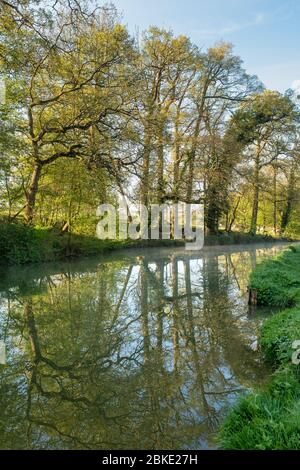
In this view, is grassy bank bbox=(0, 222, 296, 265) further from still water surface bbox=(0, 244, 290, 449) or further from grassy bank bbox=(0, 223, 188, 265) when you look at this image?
still water surface bbox=(0, 244, 290, 449)

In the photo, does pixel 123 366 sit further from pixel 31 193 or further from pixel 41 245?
pixel 31 193

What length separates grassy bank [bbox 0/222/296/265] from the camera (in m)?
12.9

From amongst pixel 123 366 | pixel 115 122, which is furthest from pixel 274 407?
pixel 115 122

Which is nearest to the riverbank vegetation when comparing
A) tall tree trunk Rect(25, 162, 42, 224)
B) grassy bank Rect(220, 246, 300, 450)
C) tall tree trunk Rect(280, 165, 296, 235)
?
tall tree trunk Rect(25, 162, 42, 224)

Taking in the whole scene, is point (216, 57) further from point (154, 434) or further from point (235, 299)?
point (154, 434)

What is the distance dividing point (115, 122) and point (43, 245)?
228 inches

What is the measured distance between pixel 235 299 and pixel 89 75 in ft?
34.3

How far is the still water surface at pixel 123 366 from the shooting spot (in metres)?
2.71

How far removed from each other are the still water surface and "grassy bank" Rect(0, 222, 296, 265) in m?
5.00

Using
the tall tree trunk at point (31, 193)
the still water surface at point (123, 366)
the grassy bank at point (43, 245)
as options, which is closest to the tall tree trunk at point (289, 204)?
the grassy bank at point (43, 245)

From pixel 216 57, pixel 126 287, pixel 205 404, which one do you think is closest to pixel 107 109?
pixel 126 287

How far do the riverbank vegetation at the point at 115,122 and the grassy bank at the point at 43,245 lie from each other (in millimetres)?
140

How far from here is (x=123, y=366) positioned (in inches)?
158

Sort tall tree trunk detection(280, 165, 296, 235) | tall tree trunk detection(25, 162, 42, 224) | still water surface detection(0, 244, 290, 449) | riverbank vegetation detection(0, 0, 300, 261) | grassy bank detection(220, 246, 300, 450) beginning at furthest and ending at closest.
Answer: tall tree trunk detection(280, 165, 296, 235) < tall tree trunk detection(25, 162, 42, 224) < riverbank vegetation detection(0, 0, 300, 261) < still water surface detection(0, 244, 290, 449) < grassy bank detection(220, 246, 300, 450)
